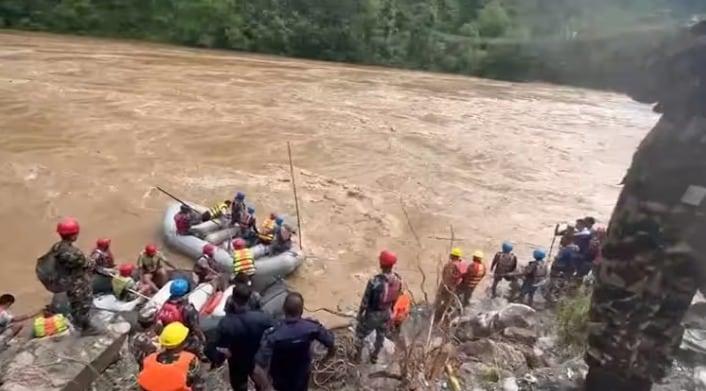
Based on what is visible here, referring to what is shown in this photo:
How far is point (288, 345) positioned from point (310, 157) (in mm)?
Answer: 11175

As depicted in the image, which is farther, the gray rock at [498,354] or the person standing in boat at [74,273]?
the person standing in boat at [74,273]

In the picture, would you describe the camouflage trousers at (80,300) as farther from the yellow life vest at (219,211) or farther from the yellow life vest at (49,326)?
the yellow life vest at (219,211)

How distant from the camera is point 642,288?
128 inches

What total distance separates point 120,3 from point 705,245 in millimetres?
35344

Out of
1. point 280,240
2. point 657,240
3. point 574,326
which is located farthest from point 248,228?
point 657,240

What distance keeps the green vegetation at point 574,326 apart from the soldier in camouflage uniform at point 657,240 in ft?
4.67

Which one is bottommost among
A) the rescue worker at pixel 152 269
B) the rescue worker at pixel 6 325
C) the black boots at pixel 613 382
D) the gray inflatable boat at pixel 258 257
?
the gray inflatable boat at pixel 258 257

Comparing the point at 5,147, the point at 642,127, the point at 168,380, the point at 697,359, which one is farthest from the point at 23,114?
the point at 642,127

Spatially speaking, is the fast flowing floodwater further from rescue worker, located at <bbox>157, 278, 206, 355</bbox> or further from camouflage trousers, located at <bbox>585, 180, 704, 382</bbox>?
camouflage trousers, located at <bbox>585, 180, 704, 382</bbox>

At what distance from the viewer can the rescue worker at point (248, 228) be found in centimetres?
901

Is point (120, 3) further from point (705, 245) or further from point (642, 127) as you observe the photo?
point (705, 245)

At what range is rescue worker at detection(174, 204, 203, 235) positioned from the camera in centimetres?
930

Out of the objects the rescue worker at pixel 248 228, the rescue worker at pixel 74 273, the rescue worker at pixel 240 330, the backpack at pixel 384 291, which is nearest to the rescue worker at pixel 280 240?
the rescue worker at pixel 248 228

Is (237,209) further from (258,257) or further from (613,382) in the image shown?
(613,382)
